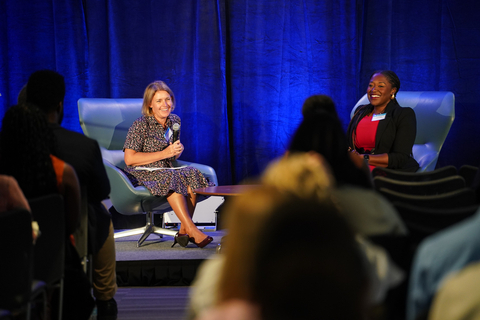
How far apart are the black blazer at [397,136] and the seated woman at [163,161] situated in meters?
1.41

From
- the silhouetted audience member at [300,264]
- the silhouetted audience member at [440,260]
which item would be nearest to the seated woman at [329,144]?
the silhouetted audience member at [440,260]

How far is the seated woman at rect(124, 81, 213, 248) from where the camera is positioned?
12.2ft

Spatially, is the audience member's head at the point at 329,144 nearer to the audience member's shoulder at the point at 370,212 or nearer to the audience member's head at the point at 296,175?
the audience member's shoulder at the point at 370,212

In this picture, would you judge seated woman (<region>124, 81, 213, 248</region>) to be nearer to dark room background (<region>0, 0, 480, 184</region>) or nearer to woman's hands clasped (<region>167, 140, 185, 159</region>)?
woman's hands clasped (<region>167, 140, 185, 159</region>)

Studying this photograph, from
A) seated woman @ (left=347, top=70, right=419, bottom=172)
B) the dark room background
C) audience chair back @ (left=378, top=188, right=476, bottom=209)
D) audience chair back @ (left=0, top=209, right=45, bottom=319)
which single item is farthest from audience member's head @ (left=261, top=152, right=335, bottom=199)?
the dark room background

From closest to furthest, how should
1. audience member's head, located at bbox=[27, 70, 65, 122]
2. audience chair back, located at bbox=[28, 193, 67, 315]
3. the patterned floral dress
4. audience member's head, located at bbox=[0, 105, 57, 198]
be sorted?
audience chair back, located at bbox=[28, 193, 67, 315]
audience member's head, located at bbox=[0, 105, 57, 198]
audience member's head, located at bbox=[27, 70, 65, 122]
the patterned floral dress

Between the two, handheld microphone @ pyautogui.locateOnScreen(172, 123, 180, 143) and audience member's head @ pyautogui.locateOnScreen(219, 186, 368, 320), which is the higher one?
audience member's head @ pyautogui.locateOnScreen(219, 186, 368, 320)

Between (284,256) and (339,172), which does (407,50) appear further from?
(284,256)

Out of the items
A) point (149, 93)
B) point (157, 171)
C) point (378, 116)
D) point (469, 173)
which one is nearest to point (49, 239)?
point (469, 173)

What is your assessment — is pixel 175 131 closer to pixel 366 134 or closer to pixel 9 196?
pixel 366 134

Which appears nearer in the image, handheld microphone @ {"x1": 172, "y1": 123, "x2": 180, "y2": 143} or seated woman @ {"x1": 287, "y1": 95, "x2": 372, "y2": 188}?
seated woman @ {"x1": 287, "y1": 95, "x2": 372, "y2": 188}

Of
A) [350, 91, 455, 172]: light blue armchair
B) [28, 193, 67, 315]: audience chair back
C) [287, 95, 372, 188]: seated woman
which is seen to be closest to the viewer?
[287, 95, 372, 188]: seated woman

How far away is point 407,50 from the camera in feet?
16.0

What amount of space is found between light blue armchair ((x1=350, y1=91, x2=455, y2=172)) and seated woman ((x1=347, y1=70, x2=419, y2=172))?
2.25ft
